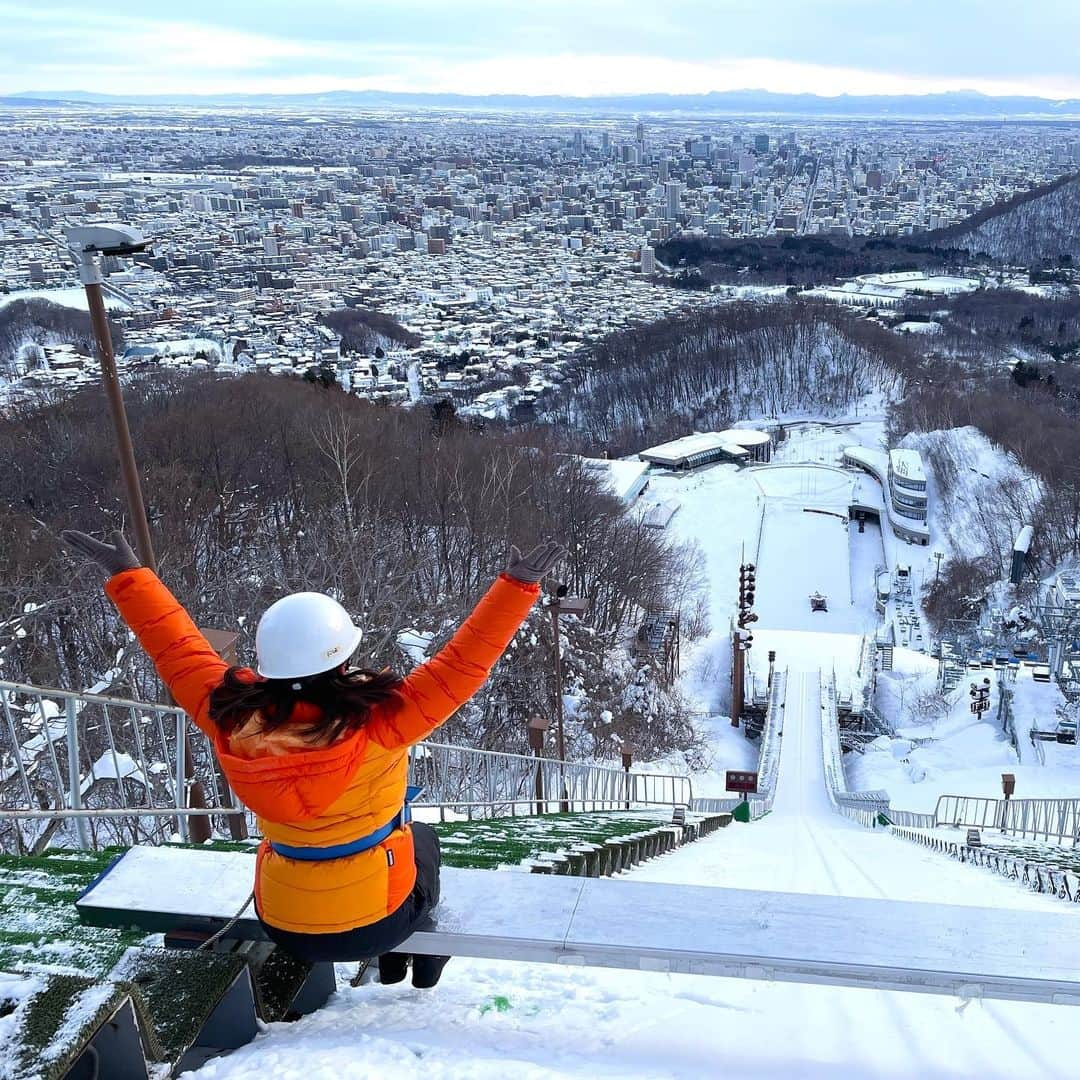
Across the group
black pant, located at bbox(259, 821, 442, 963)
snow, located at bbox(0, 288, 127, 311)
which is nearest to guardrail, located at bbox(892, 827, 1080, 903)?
black pant, located at bbox(259, 821, 442, 963)

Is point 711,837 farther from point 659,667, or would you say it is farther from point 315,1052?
point 659,667

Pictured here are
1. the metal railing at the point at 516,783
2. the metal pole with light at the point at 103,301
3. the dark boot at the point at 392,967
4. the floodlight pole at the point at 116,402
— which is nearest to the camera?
the dark boot at the point at 392,967

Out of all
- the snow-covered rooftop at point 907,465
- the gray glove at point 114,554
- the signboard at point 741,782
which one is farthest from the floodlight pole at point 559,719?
the snow-covered rooftop at point 907,465

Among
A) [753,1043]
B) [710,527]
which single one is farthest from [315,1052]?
[710,527]

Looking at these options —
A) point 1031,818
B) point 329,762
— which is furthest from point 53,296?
point 329,762

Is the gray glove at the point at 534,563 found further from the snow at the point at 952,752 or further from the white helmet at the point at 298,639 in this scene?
the snow at the point at 952,752
